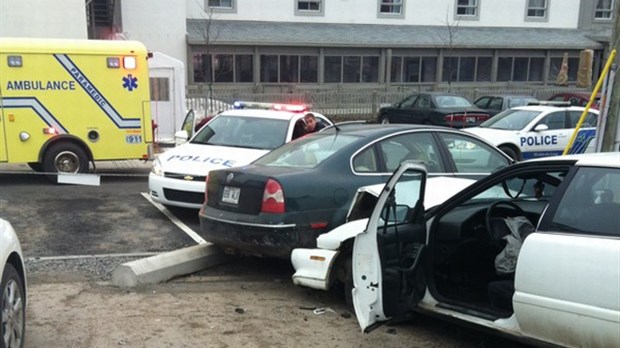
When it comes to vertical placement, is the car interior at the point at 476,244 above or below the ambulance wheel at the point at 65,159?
above

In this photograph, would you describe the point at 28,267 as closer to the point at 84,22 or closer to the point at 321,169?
the point at 321,169

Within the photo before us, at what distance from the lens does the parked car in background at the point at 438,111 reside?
748 inches

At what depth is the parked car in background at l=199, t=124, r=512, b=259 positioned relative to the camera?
5328mm

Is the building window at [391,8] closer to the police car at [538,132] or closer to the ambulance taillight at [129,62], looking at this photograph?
the police car at [538,132]

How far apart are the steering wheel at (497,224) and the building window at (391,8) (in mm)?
30075

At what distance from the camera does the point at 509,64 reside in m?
34.7

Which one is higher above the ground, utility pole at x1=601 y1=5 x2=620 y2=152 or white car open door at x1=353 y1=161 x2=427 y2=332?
utility pole at x1=601 y1=5 x2=620 y2=152

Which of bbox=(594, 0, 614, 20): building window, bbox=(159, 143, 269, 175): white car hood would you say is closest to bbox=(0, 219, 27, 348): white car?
bbox=(159, 143, 269, 175): white car hood

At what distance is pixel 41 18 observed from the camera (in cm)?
1722

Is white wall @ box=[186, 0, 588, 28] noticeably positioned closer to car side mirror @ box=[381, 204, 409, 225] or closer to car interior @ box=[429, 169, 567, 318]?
car interior @ box=[429, 169, 567, 318]

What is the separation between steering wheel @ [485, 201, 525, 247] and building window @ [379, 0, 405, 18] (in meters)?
30.1

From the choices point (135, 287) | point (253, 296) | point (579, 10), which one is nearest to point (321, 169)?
point (253, 296)

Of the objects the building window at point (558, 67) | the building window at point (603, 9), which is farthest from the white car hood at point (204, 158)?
the building window at point (603, 9)

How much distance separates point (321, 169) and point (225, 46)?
2450 cm
